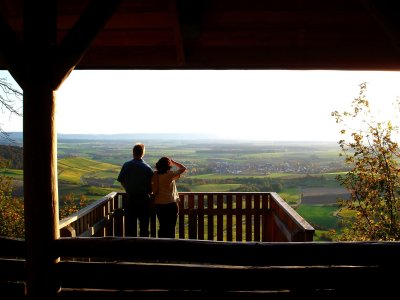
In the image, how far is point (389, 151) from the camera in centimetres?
1098

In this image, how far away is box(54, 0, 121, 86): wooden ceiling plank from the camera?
2777mm

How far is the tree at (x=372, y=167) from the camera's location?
11.0 m

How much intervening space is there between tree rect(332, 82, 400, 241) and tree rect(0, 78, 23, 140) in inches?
349

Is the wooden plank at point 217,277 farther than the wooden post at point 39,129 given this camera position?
Yes

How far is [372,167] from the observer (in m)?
11.4

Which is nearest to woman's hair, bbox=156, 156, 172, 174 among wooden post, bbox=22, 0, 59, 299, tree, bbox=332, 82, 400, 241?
wooden post, bbox=22, 0, 59, 299

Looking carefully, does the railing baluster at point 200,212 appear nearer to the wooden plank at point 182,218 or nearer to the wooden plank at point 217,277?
the wooden plank at point 182,218

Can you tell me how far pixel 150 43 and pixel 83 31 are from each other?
175 centimetres

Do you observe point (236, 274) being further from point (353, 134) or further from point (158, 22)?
point (353, 134)

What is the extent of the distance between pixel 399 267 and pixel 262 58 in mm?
2543

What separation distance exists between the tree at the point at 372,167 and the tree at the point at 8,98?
8.87 m

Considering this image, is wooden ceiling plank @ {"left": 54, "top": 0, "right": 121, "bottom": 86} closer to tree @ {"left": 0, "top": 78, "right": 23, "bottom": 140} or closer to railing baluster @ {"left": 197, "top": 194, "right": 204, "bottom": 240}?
railing baluster @ {"left": 197, "top": 194, "right": 204, "bottom": 240}

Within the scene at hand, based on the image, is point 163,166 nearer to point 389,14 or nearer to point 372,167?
point 389,14

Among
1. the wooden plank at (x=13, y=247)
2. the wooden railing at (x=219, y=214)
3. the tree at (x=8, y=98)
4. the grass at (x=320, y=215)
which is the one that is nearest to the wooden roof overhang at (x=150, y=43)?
the wooden plank at (x=13, y=247)
